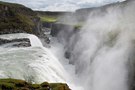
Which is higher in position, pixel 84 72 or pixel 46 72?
pixel 46 72

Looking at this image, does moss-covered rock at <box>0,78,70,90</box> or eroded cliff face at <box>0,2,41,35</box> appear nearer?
moss-covered rock at <box>0,78,70,90</box>

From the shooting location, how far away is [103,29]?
274ft

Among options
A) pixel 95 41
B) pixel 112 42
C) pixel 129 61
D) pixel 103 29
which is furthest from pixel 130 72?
pixel 103 29

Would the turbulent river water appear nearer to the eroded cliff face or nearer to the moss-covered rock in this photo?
the moss-covered rock

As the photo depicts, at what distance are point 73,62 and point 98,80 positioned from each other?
2086 centimetres

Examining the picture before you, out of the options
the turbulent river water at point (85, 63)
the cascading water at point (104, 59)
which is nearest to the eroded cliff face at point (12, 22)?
the turbulent river water at point (85, 63)

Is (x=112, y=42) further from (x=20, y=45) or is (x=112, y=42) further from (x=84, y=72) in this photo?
(x=20, y=45)

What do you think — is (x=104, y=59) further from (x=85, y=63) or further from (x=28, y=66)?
(x=28, y=66)

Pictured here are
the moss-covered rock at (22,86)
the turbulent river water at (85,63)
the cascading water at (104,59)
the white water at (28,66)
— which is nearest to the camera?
the moss-covered rock at (22,86)

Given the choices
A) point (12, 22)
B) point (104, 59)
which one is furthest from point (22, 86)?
point (12, 22)

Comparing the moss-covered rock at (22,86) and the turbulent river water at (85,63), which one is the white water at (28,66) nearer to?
the turbulent river water at (85,63)

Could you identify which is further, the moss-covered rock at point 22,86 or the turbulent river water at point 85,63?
the turbulent river water at point 85,63

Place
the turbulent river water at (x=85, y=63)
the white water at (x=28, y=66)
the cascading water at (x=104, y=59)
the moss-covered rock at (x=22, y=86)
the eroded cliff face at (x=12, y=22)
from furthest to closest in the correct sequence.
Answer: the eroded cliff face at (x=12, y=22)
the cascading water at (x=104, y=59)
the turbulent river water at (x=85, y=63)
the white water at (x=28, y=66)
the moss-covered rock at (x=22, y=86)

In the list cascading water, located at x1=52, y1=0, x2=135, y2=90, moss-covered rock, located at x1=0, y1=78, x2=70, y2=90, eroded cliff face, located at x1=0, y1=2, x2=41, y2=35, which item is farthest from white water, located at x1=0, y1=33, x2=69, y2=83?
eroded cliff face, located at x1=0, y1=2, x2=41, y2=35
